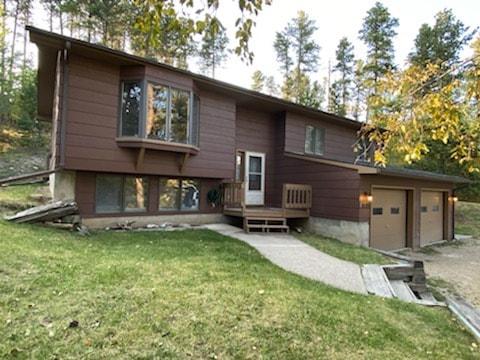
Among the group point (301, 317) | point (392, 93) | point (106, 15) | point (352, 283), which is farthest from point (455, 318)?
point (106, 15)

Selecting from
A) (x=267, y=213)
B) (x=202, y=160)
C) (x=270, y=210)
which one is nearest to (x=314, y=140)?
(x=270, y=210)

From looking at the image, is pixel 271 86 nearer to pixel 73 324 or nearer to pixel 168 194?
pixel 168 194

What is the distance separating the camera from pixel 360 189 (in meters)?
9.66

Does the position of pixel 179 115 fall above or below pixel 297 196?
above

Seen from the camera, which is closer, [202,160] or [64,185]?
[64,185]

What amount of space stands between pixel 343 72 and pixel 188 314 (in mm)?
27215

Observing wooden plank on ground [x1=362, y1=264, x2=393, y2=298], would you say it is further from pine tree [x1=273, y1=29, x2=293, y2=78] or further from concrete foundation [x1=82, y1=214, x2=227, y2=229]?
pine tree [x1=273, y1=29, x2=293, y2=78]

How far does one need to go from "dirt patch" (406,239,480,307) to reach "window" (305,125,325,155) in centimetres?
516

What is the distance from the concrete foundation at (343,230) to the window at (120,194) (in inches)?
217

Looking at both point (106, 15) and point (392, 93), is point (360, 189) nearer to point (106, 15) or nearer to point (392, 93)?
point (392, 93)

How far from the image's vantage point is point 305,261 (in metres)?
6.61

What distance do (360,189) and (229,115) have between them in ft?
15.7

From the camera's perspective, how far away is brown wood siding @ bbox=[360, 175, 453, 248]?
9.84 meters

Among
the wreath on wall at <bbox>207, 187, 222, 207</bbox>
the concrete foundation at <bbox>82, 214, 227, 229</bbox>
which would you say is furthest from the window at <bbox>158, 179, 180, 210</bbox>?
the wreath on wall at <bbox>207, 187, 222, 207</bbox>
